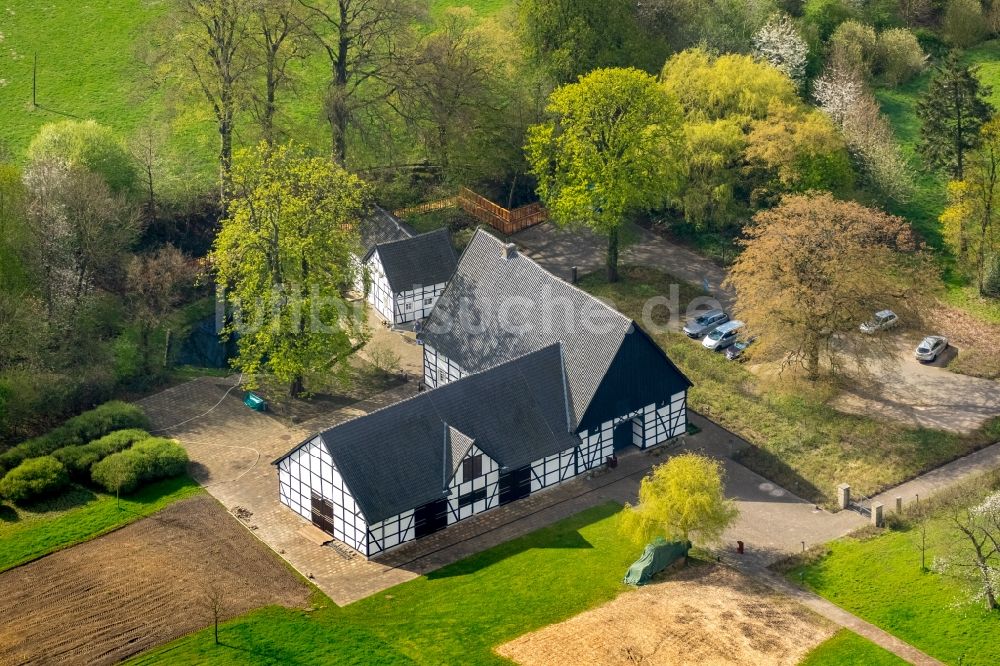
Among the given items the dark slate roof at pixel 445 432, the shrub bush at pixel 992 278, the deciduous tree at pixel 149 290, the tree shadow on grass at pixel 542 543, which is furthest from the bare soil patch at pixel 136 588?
the shrub bush at pixel 992 278

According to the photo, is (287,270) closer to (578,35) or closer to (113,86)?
(578,35)

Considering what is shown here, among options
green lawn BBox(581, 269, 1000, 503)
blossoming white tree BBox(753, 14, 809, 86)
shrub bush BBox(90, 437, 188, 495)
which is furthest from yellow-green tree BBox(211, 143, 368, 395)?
blossoming white tree BBox(753, 14, 809, 86)

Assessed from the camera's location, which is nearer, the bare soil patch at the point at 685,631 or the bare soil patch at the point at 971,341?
the bare soil patch at the point at 685,631

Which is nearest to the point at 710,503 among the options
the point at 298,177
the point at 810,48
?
the point at 298,177

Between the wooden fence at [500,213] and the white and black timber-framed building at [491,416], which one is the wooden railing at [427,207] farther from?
the white and black timber-framed building at [491,416]

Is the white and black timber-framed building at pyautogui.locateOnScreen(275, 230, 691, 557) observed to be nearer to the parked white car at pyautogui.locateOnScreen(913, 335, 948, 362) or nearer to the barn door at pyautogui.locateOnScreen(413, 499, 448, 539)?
the barn door at pyautogui.locateOnScreen(413, 499, 448, 539)

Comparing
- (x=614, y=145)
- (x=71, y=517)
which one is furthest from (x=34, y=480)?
(x=614, y=145)

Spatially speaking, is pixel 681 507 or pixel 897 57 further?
pixel 897 57
